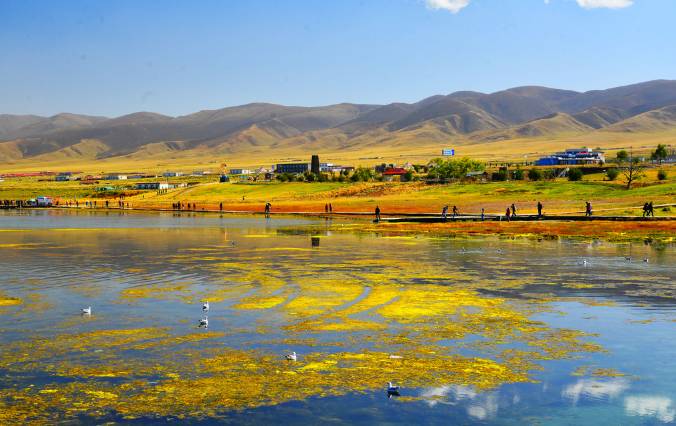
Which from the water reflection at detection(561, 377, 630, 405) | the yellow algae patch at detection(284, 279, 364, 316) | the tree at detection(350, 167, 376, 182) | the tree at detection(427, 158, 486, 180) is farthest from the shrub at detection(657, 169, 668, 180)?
the water reflection at detection(561, 377, 630, 405)

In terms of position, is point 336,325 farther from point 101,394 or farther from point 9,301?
point 9,301

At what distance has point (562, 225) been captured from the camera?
71.7 metres

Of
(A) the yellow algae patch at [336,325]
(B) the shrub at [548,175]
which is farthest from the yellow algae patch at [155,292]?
(B) the shrub at [548,175]

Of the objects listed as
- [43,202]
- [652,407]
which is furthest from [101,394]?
[43,202]

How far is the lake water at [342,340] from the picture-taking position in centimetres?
1873

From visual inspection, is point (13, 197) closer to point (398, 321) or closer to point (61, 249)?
point (61, 249)

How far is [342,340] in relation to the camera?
25.3 m

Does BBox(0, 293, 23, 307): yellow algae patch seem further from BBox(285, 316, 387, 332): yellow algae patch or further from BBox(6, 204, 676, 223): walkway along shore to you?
BBox(6, 204, 676, 223): walkway along shore

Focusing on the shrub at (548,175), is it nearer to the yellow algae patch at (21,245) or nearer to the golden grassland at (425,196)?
the golden grassland at (425,196)

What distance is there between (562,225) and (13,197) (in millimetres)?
163486

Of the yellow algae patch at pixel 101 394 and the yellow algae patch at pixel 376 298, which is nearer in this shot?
the yellow algae patch at pixel 101 394

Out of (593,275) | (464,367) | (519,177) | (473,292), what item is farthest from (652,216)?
(519,177)

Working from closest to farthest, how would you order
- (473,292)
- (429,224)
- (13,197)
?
(473,292) < (429,224) < (13,197)

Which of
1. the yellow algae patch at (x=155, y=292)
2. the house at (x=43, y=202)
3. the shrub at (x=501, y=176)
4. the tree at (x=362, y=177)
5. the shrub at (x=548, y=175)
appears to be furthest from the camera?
the tree at (x=362, y=177)
